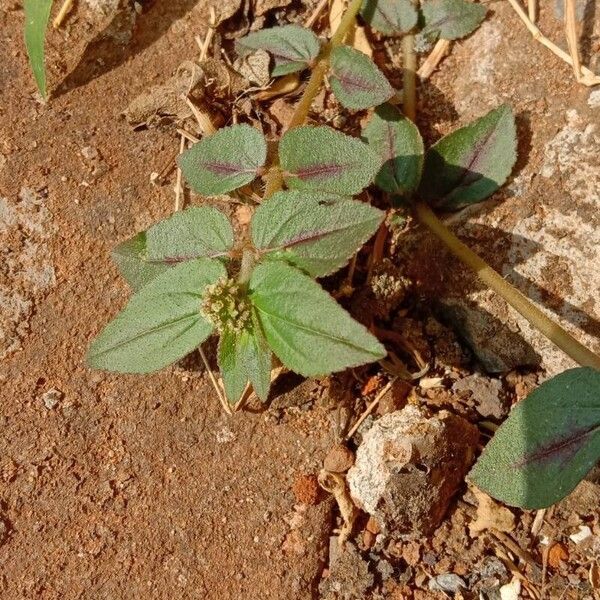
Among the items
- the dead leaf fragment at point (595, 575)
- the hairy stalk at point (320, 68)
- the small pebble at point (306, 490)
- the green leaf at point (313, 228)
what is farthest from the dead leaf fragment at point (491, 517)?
the hairy stalk at point (320, 68)

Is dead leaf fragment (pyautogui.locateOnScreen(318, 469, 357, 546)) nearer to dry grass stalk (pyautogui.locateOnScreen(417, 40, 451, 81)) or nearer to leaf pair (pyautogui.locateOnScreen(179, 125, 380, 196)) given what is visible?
leaf pair (pyautogui.locateOnScreen(179, 125, 380, 196))

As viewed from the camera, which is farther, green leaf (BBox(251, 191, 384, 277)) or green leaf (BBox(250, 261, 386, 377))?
green leaf (BBox(251, 191, 384, 277))

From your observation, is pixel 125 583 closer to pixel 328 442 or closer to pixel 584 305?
pixel 328 442

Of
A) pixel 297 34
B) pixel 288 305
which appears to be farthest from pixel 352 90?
pixel 288 305

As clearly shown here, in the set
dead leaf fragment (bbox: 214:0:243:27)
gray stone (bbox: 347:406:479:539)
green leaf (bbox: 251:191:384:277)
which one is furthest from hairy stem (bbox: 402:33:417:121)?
gray stone (bbox: 347:406:479:539)

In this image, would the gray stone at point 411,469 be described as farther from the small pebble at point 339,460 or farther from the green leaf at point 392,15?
the green leaf at point 392,15

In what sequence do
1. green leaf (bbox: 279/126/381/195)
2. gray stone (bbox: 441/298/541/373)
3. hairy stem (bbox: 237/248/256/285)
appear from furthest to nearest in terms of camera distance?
gray stone (bbox: 441/298/541/373) < green leaf (bbox: 279/126/381/195) < hairy stem (bbox: 237/248/256/285)
